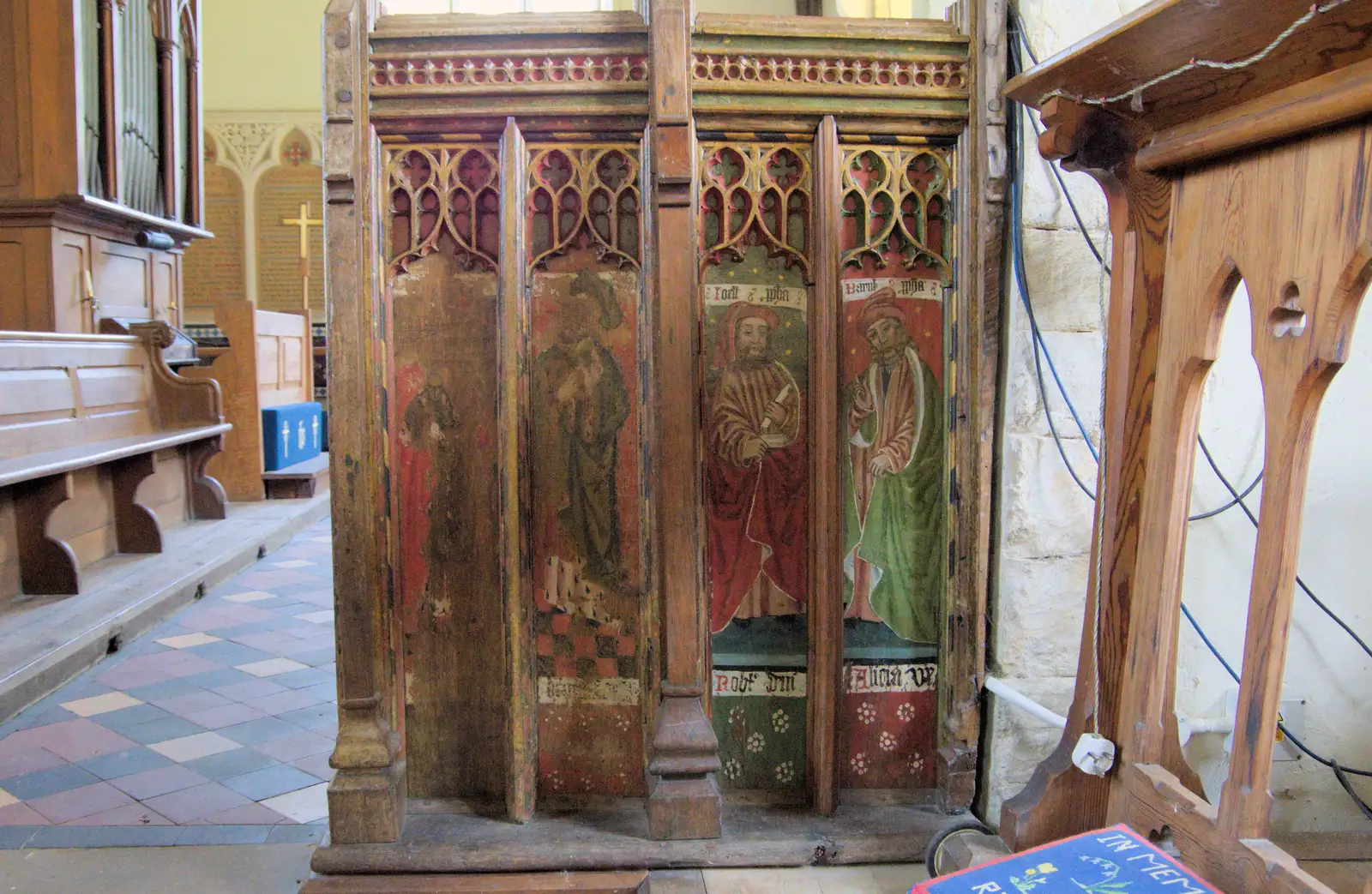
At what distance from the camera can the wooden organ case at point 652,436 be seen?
2045 mm

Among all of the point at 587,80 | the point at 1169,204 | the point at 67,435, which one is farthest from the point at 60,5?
the point at 1169,204

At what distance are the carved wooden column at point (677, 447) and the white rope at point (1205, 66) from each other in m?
A: 0.82

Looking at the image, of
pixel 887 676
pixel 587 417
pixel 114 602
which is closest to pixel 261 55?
pixel 114 602

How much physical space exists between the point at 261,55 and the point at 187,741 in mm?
9206

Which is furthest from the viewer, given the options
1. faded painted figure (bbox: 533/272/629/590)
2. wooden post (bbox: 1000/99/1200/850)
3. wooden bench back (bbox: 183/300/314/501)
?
wooden bench back (bbox: 183/300/314/501)

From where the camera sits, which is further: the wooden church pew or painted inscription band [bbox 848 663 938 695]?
the wooden church pew

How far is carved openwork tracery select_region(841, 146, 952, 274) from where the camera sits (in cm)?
212

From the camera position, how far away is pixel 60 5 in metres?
5.19

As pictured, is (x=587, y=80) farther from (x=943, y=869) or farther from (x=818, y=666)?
(x=943, y=869)

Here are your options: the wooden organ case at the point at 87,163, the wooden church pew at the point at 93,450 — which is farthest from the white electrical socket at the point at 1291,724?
the wooden organ case at the point at 87,163

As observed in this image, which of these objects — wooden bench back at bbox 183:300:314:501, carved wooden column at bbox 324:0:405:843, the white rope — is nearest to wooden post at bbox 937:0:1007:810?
the white rope

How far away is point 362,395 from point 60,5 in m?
4.70

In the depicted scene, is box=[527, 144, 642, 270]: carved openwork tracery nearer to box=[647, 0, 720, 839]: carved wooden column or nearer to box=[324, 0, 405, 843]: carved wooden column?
box=[647, 0, 720, 839]: carved wooden column

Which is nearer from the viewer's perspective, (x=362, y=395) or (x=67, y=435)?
(x=362, y=395)
